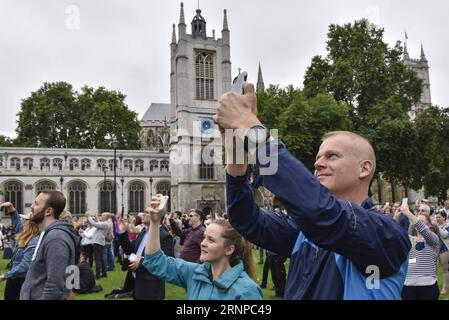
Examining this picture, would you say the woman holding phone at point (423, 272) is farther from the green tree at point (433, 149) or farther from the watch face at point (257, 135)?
the green tree at point (433, 149)

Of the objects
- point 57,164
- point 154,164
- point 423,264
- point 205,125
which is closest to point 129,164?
point 154,164

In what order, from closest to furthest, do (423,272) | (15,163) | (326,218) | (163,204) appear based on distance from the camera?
(326,218), (163,204), (423,272), (15,163)

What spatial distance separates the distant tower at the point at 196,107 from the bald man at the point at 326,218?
143 feet

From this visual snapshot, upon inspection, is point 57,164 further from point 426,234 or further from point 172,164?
point 426,234

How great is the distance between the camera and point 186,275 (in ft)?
11.0

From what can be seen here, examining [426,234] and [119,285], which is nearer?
[426,234]

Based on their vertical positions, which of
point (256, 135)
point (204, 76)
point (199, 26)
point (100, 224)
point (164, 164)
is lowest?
point (100, 224)

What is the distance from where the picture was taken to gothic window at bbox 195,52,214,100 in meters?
51.0

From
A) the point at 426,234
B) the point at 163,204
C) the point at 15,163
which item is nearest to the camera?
the point at 163,204

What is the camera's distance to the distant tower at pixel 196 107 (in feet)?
157

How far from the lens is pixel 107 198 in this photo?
48.2m

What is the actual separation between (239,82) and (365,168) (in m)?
0.76

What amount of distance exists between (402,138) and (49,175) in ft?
116

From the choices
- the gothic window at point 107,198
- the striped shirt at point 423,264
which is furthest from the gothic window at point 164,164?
the striped shirt at point 423,264
